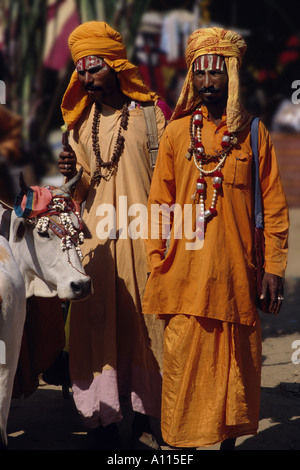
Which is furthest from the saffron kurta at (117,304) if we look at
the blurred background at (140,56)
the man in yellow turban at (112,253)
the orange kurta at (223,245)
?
the blurred background at (140,56)

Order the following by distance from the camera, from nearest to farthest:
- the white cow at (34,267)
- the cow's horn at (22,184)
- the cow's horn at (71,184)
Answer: the white cow at (34,267), the cow's horn at (22,184), the cow's horn at (71,184)

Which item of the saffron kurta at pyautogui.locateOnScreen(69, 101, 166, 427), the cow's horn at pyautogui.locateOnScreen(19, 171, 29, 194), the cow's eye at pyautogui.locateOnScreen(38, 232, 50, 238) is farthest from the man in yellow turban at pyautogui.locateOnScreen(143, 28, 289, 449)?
the cow's horn at pyautogui.locateOnScreen(19, 171, 29, 194)

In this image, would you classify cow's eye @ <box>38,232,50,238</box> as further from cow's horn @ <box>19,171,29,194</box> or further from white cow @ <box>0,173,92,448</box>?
cow's horn @ <box>19,171,29,194</box>

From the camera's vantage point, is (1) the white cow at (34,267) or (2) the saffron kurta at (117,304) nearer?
(1) the white cow at (34,267)

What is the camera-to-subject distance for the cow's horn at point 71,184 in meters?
3.85

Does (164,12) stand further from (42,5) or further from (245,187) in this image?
(245,187)

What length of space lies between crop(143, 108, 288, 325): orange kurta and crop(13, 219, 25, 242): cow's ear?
2.27 ft

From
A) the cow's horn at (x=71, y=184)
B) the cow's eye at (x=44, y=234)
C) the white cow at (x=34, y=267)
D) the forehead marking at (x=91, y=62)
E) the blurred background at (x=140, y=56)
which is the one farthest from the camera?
the blurred background at (x=140, y=56)

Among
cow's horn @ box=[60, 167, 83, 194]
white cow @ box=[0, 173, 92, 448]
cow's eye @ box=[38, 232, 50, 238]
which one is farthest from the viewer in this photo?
cow's horn @ box=[60, 167, 83, 194]

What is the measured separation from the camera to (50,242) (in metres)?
3.70

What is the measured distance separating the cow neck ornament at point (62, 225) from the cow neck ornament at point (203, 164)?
0.61 metres

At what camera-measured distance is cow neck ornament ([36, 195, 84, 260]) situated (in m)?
3.66

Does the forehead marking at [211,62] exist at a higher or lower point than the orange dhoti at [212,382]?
higher

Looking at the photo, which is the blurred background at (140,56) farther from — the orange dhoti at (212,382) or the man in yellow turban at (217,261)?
the orange dhoti at (212,382)
